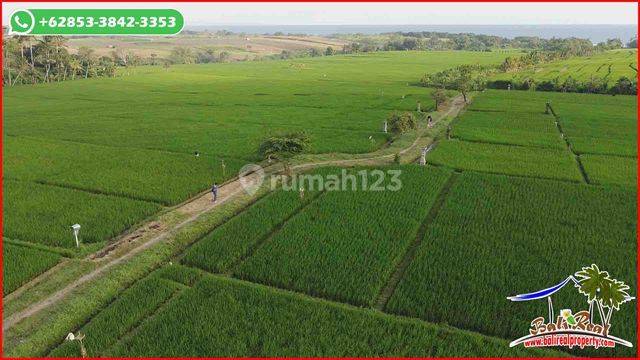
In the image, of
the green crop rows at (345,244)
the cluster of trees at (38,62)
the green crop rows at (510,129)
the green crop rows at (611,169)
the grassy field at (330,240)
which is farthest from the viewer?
the cluster of trees at (38,62)

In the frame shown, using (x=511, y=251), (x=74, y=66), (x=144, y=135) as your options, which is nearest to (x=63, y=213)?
(x=144, y=135)

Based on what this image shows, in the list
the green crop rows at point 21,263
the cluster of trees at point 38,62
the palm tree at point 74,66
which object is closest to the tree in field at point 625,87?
the green crop rows at point 21,263

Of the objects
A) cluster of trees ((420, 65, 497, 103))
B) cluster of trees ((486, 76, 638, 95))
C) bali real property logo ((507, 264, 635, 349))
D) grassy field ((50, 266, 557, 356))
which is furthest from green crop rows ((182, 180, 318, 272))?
cluster of trees ((486, 76, 638, 95))

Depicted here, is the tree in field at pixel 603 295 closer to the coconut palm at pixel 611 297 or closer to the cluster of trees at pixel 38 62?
the coconut palm at pixel 611 297

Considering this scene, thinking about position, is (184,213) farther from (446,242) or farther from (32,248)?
(446,242)

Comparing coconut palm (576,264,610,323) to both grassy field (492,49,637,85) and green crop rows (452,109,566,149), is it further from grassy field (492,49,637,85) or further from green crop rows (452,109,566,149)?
grassy field (492,49,637,85)

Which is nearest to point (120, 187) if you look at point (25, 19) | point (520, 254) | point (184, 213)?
point (184, 213)
